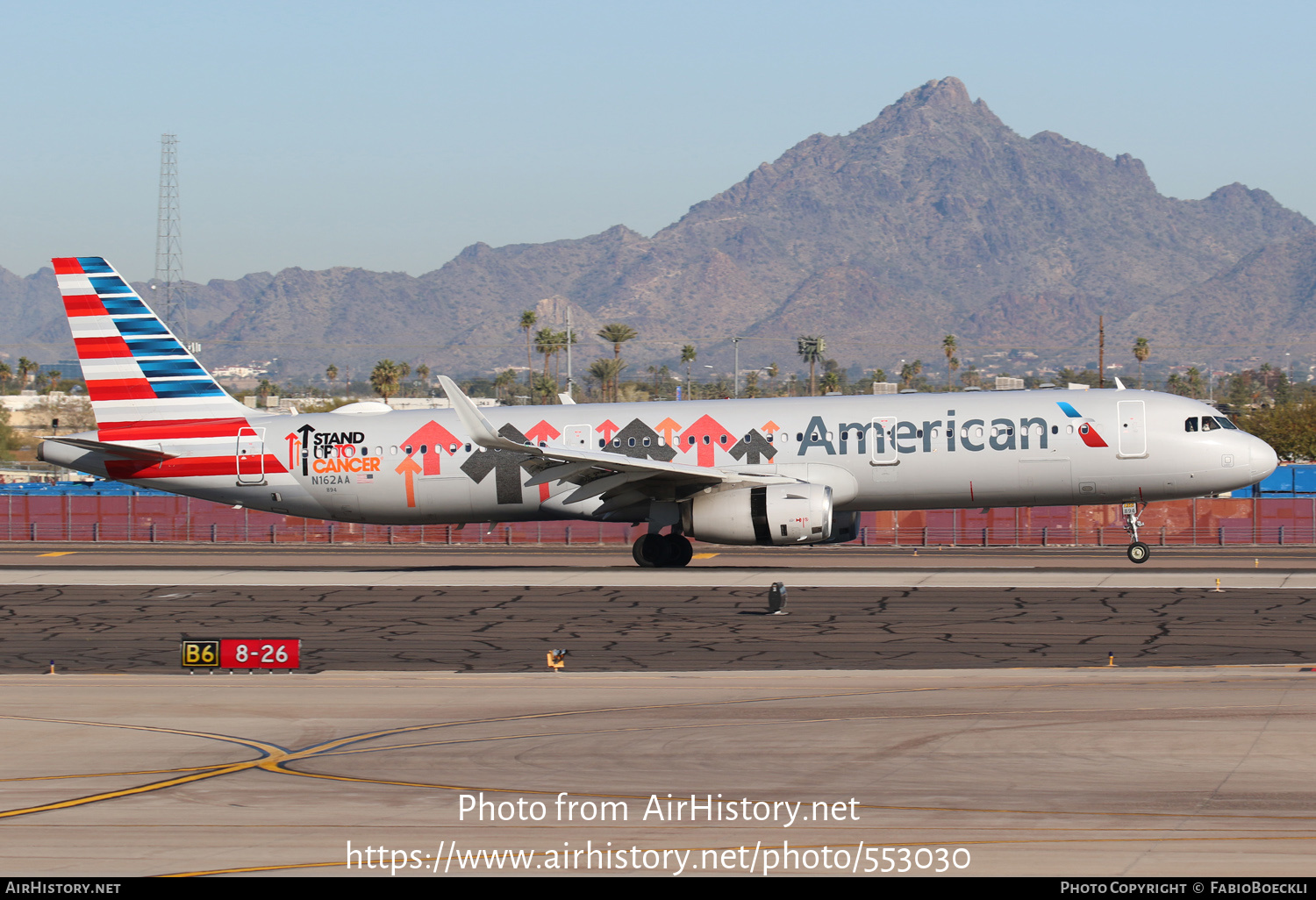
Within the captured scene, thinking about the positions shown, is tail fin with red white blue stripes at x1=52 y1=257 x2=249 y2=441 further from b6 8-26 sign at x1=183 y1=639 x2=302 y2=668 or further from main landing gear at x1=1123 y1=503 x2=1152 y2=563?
main landing gear at x1=1123 y1=503 x2=1152 y2=563

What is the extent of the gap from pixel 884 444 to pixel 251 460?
17853 millimetres

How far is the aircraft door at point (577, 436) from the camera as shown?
36.7m

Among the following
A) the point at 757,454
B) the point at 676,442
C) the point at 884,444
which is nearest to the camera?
the point at 884,444

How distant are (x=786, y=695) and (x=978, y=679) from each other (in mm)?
3228

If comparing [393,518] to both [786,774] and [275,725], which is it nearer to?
[275,725]

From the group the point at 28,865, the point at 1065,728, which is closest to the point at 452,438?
the point at 1065,728

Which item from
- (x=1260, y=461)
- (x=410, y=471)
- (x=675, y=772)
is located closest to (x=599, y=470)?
(x=410, y=471)

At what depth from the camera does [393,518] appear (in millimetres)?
37500

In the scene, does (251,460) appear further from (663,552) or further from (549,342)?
(549,342)

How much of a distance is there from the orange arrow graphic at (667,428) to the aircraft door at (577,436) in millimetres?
1906

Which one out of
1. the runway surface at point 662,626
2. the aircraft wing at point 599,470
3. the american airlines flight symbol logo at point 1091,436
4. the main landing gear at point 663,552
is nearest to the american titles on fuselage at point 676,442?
the american airlines flight symbol logo at point 1091,436

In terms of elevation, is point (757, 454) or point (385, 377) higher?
point (385, 377)

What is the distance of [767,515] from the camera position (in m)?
33.3

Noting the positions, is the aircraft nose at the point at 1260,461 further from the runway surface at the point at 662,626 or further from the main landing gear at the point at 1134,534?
the runway surface at the point at 662,626
